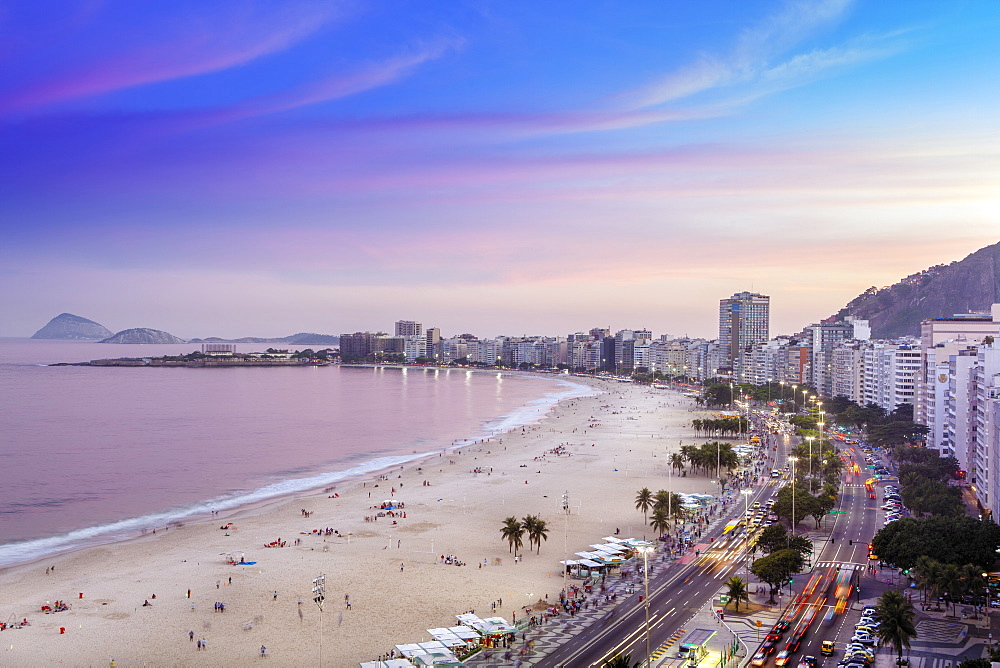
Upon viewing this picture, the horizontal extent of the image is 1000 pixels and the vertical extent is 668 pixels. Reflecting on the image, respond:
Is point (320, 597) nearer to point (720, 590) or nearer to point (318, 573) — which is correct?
point (318, 573)

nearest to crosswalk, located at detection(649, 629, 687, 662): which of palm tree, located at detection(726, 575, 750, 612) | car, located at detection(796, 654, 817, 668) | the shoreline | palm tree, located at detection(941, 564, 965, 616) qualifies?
palm tree, located at detection(726, 575, 750, 612)

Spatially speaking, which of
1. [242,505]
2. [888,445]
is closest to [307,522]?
[242,505]

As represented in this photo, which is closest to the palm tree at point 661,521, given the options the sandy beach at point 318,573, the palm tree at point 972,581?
the sandy beach at point 318,573

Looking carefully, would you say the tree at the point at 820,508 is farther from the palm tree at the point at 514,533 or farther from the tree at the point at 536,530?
the palm tree at the point at 514,533

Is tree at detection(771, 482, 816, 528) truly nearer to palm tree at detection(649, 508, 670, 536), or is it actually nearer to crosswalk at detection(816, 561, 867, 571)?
crosswalk at detection(816, 561, 867, 571)

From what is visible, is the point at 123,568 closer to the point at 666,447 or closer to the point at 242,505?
the point at 242,505

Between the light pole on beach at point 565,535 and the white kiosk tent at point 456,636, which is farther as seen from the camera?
the light pole on beach at point 565,535
